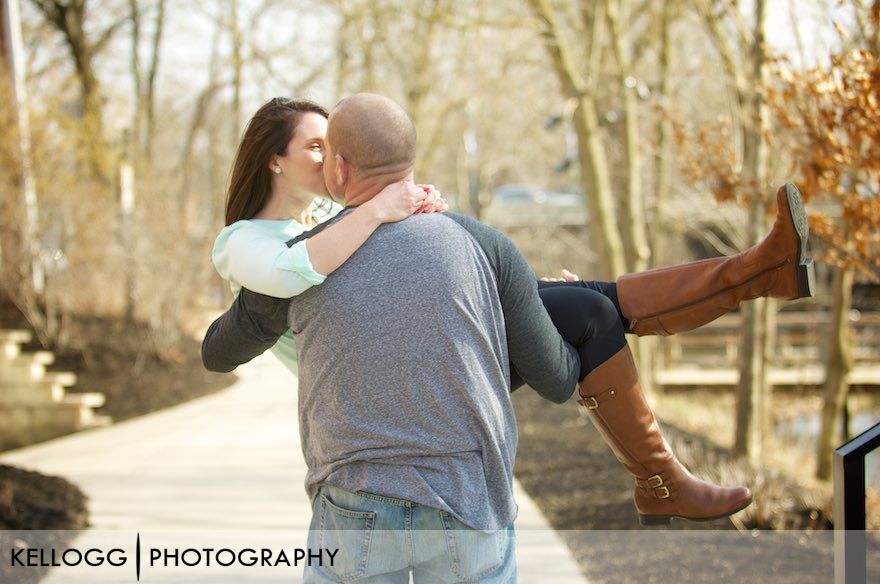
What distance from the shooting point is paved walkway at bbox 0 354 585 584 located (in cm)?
491

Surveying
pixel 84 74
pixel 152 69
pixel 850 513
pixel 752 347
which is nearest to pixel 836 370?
pixel 752 347

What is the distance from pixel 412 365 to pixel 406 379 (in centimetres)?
3

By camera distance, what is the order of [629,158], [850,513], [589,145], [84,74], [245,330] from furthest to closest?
[84,74] → [629,158] → [589,145] → [850,513] → [245,330]

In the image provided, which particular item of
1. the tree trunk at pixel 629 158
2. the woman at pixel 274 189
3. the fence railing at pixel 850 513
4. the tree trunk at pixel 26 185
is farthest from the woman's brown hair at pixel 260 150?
the tree trunk at pixel 26 185

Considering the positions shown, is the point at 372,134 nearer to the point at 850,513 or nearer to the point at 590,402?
the point at 590,402

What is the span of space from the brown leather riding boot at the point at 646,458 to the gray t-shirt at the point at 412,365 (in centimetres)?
56

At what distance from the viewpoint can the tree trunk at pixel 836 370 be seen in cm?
741

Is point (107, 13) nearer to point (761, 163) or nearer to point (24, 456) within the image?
point (24, 456)

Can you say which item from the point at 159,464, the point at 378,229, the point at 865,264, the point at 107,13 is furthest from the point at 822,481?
the point at 107,13

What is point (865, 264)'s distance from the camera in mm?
4535

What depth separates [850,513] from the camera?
236 cm

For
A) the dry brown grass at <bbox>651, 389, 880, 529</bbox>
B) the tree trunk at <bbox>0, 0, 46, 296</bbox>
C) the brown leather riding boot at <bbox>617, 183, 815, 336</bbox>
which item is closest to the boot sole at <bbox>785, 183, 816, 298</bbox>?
the brown leather riding boot at <bbox>617, 183, 815, 336</bbox>

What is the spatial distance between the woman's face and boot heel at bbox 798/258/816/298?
1243 mm

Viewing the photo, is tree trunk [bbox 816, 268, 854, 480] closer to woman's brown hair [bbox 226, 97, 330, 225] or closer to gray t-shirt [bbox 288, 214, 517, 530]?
woman's brown hair [bbox 226, 97, 330, 225]
